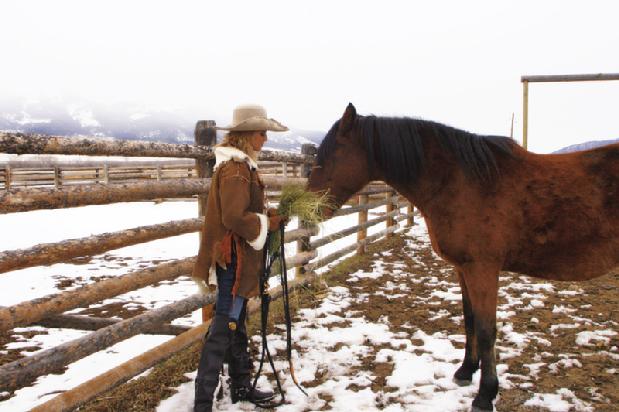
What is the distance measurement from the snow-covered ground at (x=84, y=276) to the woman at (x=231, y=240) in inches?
29.2

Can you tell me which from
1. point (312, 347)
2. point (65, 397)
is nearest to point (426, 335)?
point (312, 347)

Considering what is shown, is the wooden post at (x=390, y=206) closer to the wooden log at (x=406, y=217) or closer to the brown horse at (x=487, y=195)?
the wooden log at (x=406, y=217)

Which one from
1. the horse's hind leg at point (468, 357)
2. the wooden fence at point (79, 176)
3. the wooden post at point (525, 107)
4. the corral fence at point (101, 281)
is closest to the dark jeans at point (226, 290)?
the corral fence at point (101, 281)

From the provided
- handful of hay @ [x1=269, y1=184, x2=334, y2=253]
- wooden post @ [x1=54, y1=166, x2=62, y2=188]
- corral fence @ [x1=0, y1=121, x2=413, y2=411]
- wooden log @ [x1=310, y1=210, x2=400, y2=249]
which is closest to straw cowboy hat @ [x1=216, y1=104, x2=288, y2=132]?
handful of hay @ [x1=269, y1=184, x2=334, y2=253]

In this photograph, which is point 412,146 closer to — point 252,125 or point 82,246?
point 252,125

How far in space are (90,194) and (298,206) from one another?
138 centimetres

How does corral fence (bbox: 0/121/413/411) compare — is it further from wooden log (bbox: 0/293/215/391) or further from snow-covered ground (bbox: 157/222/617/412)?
snow-covered ground (bbox: 157/222/617/412)

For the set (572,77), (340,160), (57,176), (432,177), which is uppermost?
(572,77)

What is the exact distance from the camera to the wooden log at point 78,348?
7.16ft

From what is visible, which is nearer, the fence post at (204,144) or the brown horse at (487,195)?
the brown horse at (487,195)

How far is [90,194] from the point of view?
274cm

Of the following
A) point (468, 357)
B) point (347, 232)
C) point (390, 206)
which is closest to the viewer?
point (468, 357)

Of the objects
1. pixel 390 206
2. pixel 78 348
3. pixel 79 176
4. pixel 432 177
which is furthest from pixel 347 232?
pixel 79 176

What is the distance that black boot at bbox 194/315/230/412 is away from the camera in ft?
8.51
